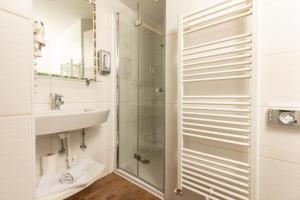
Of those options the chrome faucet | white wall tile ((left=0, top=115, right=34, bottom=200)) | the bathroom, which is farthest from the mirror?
white wall tile ((left=0, top=115, right=34, bottom=200))

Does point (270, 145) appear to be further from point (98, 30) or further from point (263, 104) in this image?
point (98, 30)

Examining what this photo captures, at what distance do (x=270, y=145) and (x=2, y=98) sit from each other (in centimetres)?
120

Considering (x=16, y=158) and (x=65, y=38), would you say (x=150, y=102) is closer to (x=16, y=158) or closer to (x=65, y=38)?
(x=65, y=38)

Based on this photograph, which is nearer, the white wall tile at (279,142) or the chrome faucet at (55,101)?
the white wall tile at (279,142)

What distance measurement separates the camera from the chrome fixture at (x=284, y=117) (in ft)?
2.77

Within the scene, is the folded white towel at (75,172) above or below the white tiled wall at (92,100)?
below

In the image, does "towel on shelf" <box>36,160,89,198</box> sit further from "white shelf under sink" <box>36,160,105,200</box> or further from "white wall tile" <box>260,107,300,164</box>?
"white wall tile" <box>260,107,300,164</box>

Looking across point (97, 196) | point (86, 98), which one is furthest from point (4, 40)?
point (97, 196)

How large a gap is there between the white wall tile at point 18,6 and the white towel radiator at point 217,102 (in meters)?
0.97

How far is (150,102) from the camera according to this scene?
2.22 metres

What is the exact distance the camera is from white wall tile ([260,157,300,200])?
2.89ft

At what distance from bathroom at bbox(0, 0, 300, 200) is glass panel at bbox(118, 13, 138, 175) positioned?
13 millimetres

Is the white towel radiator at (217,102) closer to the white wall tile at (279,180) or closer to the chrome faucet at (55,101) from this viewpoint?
the white wall tile at (279,180)

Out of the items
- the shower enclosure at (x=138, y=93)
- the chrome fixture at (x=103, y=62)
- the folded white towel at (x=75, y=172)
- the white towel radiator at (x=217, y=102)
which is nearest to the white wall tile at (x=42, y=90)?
the chrome fixture at (x=103, y=62)
